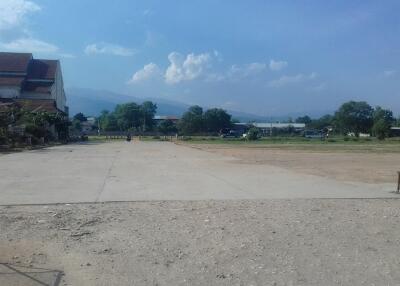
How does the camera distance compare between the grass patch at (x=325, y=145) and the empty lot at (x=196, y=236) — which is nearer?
the empty lot at (x=196, y=236)

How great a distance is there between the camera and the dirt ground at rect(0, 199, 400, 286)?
6.13 metres

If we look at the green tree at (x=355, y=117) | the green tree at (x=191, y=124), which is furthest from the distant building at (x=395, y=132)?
the green tree at (x=191, y=124)

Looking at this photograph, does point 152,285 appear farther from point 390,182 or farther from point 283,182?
point 390,182

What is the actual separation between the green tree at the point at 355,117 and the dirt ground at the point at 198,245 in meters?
142

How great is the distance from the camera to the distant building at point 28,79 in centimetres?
8588

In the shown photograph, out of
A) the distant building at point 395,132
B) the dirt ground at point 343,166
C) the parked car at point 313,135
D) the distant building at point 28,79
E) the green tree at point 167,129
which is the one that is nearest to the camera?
the dirt ground at point 343,166

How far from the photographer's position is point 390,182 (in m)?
18.2

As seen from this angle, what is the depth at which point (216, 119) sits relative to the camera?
157875 mm

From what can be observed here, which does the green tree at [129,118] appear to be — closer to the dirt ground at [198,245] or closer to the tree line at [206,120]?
the tree line at [206,120]

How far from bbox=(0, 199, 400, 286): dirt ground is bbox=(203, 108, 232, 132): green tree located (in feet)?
472

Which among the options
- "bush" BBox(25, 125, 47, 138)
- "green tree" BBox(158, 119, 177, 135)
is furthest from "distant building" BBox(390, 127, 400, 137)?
"bush" BBox(25, 125, 47, 138)

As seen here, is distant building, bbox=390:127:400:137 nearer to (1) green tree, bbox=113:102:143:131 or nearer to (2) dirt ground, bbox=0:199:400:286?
(1) green tree, bbox=113:102:143:131

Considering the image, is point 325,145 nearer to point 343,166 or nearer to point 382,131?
point 382,131

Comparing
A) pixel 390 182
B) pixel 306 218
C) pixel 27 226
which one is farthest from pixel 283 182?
pixel 27 226
